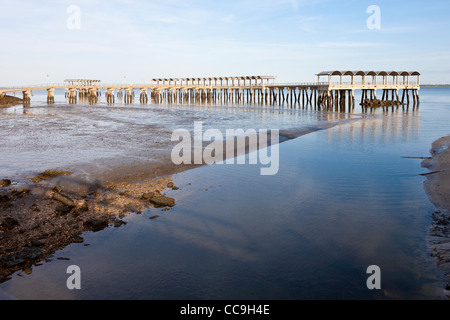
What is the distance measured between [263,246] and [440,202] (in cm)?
541

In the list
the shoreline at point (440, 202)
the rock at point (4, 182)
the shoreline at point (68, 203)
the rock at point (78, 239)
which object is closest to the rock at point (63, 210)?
the shoreline at point (68, 203)

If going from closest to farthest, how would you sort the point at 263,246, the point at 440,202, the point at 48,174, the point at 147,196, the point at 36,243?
1. the point at 36,243
2. the point at 263,246
3. the point at 440,202
4. the point at 147,196
5. the point at 48,174

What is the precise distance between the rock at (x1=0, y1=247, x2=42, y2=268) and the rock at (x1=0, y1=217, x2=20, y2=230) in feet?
4.12

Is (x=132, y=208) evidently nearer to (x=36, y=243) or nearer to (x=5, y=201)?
(x=36, y=243)

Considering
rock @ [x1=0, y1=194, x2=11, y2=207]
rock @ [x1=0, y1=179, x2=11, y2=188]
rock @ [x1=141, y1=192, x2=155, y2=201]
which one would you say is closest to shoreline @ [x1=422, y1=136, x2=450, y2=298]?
rock @ [x1=141, y1=192, x2=155, y2=201]

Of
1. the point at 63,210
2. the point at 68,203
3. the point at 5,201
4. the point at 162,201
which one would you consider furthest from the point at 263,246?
the point at 5,201

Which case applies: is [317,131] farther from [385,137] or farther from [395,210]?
[395,210]

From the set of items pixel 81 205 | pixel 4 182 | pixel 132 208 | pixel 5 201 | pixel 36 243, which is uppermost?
pixel 4 182

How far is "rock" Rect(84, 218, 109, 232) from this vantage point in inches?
325

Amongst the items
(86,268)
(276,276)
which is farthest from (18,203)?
(276,276)

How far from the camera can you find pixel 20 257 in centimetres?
671

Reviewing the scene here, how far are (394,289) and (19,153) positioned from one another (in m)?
16.3

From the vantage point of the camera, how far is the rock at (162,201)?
Result: 9873 millimetres

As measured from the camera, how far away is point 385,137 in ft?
76.8
